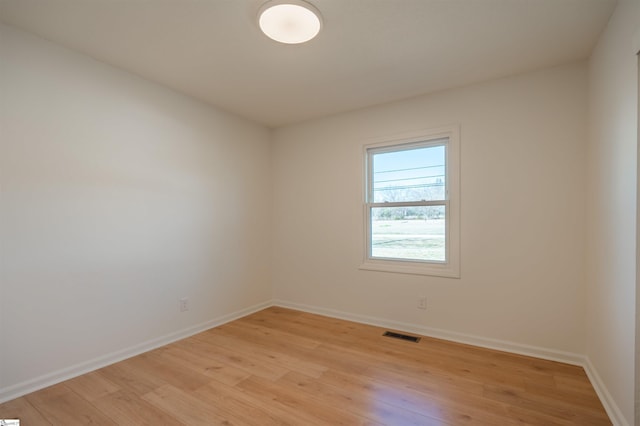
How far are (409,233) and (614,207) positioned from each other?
169 centimetres

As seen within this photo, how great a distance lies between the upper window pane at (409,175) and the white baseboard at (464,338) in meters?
1.36

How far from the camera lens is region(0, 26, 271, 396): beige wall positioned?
6.69 feet


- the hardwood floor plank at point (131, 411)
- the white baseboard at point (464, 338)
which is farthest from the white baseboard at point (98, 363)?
the white baseboard at point (464, 338)

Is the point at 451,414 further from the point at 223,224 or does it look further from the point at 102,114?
the point at 102,114

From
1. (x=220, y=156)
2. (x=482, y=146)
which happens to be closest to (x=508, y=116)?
(x=482, y=146)

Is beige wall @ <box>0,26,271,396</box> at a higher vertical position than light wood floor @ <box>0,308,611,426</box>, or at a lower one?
higher

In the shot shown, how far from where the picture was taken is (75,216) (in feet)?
7.58

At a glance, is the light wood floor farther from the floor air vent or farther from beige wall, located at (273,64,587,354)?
beige wall, located at (273,64,587,354)

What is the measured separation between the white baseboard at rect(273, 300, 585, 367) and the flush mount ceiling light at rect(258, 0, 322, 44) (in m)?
2.86

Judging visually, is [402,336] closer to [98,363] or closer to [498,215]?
[498,215]

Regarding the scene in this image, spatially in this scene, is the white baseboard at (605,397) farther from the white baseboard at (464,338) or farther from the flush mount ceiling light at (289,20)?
the flush mount ceiling light at (289,20)

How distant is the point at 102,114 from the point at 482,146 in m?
3.39

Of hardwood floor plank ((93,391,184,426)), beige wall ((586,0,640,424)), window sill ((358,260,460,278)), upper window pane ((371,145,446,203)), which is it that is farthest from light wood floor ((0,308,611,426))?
upper window pane ((371,145,446,203))

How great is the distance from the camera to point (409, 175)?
10.8ft
